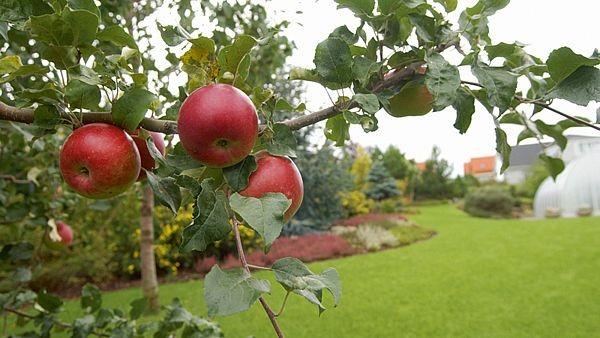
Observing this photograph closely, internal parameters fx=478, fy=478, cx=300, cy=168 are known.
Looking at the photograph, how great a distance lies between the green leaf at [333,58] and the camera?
0.61m

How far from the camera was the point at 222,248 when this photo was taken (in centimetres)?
785

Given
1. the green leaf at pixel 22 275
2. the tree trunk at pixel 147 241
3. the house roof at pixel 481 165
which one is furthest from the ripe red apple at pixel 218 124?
the house roof at pixel 481 165

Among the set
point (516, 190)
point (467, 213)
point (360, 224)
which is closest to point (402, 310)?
point (360, 224)

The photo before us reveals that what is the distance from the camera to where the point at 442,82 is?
0.56 meters

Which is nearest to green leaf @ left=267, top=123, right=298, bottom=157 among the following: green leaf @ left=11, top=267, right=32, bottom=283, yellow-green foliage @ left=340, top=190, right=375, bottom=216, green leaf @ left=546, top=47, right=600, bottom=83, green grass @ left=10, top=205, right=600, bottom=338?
green leaf @ left=546, top=47, right=600, bottom=83

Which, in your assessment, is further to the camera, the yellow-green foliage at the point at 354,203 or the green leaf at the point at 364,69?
the yellow-green foliage at the point at 354,203

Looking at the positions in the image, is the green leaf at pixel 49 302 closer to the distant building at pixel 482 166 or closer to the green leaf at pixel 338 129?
the green leaf at pixel 338 129

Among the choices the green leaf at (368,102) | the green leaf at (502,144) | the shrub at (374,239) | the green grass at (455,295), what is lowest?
the green grass at (455,295)

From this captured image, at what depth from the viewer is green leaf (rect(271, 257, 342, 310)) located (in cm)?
A: 51

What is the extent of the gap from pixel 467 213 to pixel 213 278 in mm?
17702

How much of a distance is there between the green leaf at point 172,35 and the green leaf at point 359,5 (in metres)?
0.22

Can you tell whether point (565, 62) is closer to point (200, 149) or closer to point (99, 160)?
point (200, 149)

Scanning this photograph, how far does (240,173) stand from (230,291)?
0.69 ft

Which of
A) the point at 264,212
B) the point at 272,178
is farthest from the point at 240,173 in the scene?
the point at 264,212
